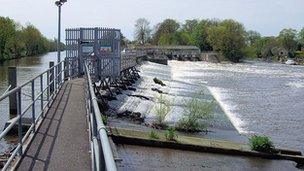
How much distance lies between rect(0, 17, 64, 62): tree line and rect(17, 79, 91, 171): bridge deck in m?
73.9

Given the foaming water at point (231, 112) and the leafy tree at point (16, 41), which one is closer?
the foaming water at point (231, 112)

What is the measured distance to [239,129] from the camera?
88.3ft

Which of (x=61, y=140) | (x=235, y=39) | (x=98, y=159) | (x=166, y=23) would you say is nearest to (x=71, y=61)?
(x=61, y=140)

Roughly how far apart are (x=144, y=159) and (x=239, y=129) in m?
11.2

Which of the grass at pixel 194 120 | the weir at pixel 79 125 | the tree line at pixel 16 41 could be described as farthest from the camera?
the tree line at pixel 16 41

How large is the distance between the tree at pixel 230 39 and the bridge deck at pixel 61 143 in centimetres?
13108

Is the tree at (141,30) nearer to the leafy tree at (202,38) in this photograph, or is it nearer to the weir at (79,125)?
the leafy tree at (202,38)

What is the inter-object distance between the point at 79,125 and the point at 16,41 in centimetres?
12456

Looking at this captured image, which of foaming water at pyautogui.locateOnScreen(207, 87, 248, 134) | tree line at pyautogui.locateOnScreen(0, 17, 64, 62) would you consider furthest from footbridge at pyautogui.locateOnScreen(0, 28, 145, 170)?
tree line at pyautogui.locateOnScreen(0, 17, 64, 62)

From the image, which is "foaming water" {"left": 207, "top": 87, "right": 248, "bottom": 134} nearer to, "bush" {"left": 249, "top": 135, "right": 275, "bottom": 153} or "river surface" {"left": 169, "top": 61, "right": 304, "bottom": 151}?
"river surface" {"left": 169, "top": 61, "right": 304, "bottom": 151}

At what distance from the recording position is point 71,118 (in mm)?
13344

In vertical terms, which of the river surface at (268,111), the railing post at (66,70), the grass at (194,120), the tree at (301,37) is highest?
the tree at (301,37)

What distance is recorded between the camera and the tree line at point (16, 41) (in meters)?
109

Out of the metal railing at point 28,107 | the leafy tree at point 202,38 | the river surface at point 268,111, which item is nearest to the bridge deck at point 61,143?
the metal railing at point 28,107
